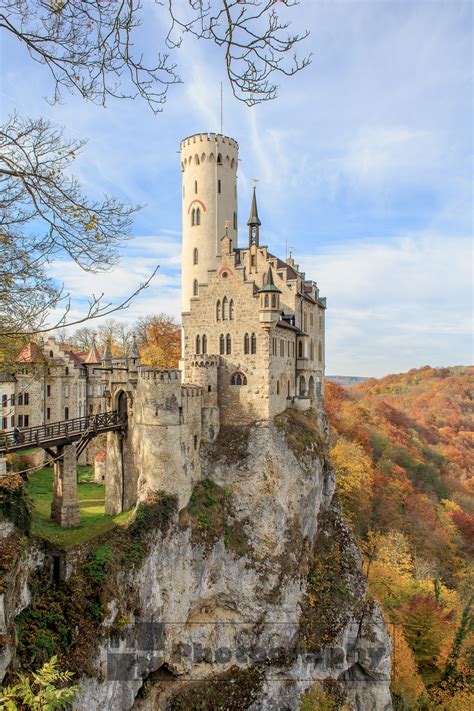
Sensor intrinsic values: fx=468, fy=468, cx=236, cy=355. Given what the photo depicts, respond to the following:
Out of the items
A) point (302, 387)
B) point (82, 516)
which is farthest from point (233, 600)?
point (302, 387)

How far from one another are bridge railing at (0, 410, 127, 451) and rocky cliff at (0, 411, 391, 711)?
4.73 m

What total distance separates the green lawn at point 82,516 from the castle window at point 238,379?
30.9 ft

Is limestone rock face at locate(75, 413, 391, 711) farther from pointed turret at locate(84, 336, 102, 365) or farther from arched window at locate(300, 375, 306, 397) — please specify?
pointed turret at locate(84, 336, 102, 365)

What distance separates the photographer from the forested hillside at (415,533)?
103ft

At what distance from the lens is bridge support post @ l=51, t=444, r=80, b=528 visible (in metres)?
20.7

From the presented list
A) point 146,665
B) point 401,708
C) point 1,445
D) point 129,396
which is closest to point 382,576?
point 401,708

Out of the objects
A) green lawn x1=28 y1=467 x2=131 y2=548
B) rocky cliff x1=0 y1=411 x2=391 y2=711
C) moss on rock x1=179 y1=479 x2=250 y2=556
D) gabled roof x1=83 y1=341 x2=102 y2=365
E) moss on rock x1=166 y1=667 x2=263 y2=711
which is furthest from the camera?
gabled roof x1=83 y1=341 x2=102 y2=365

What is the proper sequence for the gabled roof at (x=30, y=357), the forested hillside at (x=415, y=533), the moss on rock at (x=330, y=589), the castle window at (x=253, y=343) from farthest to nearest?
the forested hillside at (x=415, y=533)
the castle window at (x=253, y=343)
the moss on rock at (x=330, y=589)
the gabled roof at (x=30, y=357)

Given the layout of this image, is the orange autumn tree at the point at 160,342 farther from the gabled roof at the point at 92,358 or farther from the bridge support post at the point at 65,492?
the bridge support post at the point at 65,492

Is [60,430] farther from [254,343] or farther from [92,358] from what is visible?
[92,358]

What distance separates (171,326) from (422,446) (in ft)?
146

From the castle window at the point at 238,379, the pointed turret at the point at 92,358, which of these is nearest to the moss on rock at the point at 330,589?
the castle window at the point at 238,379

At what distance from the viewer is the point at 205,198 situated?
34.4m

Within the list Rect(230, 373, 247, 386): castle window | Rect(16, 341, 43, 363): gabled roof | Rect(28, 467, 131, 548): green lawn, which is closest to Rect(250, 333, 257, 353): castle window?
Rect(230, 373, 247, 386): castle window
